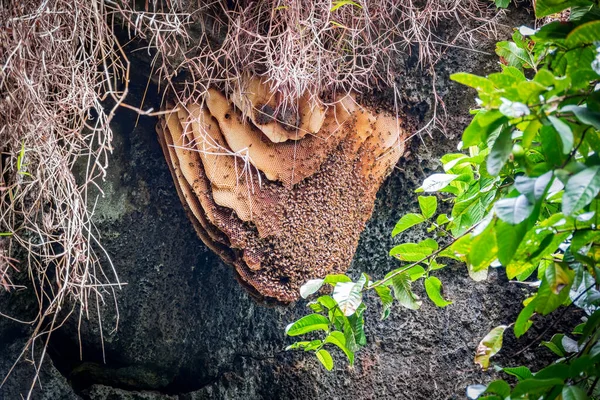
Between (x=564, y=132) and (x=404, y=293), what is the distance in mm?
523

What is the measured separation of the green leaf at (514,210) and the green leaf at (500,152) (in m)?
0.06

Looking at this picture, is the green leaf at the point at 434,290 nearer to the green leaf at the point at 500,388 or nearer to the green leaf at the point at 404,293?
the green leaf at the point at 404,293

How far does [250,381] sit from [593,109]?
1415 millimetres

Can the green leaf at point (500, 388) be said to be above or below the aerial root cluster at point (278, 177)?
below

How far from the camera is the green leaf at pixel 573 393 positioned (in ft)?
2.29

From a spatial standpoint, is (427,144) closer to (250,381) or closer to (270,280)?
(270,280)

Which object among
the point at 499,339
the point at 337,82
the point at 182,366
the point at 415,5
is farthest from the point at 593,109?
the point at 182,366

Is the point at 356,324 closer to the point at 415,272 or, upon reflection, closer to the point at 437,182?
the point at 415,272

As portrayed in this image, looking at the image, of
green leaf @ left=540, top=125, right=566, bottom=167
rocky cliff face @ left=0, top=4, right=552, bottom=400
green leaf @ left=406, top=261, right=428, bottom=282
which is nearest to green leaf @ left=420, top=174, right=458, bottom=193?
green leaf @ left=406, top=261, right=428, bottom=282

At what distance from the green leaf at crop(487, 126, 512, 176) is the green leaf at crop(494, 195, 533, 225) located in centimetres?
6

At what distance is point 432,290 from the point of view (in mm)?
1092

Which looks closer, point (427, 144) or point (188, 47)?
point (188, 47)

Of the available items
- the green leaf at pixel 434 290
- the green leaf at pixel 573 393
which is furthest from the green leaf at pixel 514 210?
the green leaf at pixel 434 290

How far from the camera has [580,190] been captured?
0.61 meters
